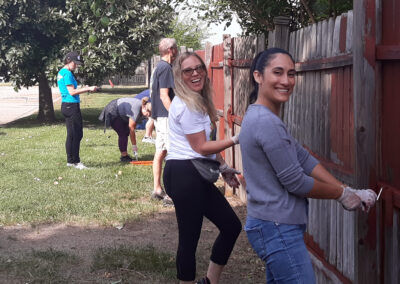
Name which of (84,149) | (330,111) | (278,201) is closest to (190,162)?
(330,111)

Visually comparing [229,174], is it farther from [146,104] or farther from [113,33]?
[113,33]

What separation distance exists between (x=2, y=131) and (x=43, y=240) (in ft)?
39.6

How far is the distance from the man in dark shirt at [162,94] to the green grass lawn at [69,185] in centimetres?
49

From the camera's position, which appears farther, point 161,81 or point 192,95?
point 161,81

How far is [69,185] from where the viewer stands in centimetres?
914

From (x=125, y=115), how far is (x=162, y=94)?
367 cm

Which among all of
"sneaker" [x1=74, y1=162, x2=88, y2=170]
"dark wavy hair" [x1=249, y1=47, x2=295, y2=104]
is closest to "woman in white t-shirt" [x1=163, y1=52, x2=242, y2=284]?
"dark wavy hair" [x1=249, y1=47, x2=295, y2=104]

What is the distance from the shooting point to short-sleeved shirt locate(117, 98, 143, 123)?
10875 millimetres

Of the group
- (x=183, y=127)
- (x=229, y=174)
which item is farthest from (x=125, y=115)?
(x=183, y=127)

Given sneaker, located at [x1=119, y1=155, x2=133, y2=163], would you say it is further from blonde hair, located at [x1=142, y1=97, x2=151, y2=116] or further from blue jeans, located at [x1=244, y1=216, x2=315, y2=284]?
blue jeans, located at [x1=244, y1=216, x2=315, y2=284]

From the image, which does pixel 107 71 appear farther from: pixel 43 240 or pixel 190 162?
pixel 190 162

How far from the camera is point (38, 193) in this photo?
8594 millimetres

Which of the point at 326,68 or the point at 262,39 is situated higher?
the point at 262,39

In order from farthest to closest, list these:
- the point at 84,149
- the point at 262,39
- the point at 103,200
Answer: the point at 84,149, the point at 103,200, the point at 262,39
